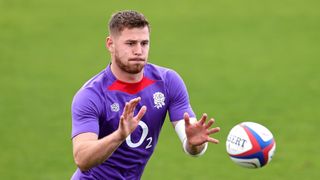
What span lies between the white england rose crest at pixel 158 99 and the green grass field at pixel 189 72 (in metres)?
4.51

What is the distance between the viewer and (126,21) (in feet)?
28.3

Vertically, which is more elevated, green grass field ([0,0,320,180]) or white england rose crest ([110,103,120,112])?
white england rose crest ([110,103,120,112])

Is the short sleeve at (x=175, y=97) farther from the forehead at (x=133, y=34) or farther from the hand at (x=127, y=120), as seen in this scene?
the hand at (x=127, y=120)

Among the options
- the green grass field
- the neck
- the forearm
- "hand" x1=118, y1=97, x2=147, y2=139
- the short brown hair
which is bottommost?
the green grass field

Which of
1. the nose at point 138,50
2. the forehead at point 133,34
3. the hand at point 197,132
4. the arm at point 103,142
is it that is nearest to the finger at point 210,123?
the hand at point 197,132

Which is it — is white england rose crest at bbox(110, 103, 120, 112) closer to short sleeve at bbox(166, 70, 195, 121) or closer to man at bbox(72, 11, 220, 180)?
man at bbox(72, 11, 220, 180)

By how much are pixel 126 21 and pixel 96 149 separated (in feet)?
5.13

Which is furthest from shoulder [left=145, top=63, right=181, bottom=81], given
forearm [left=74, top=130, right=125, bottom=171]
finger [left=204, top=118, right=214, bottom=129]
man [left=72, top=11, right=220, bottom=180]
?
forearm [left=74, top=130, right=125, bottom=171]

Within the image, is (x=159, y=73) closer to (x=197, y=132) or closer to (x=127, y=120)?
(x=197, y=132)

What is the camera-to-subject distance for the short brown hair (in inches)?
340

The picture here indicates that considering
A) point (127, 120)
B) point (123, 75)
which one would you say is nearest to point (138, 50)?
point (123, 75)

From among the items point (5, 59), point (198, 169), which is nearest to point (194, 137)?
point (198, 169)

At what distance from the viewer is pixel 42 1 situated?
2906 cm

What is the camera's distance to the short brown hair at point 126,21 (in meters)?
8.64
